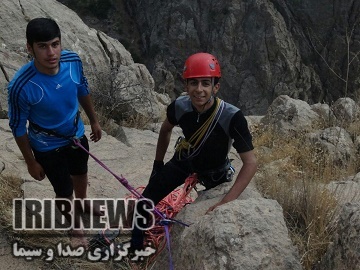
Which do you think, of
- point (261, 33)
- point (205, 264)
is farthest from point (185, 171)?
point (261, 33)

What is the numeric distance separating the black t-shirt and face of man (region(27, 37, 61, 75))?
846 mm

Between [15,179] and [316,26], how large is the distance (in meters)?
42.4

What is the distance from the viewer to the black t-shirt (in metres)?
2.71

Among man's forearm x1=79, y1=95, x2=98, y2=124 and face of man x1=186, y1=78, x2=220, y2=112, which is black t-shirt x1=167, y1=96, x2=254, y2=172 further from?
man's forearm x1=79, y1=95, x2=98, y2=124

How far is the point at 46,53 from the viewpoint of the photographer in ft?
8.87

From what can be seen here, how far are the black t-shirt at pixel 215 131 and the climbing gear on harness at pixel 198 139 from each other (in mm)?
21

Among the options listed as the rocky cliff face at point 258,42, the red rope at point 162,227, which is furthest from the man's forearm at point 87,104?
the rocky cliff face at point 258,42

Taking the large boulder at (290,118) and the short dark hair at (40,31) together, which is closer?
the short dark hair at (40,31)

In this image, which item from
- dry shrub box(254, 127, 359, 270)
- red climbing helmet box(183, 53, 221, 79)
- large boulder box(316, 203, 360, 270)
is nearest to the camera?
large boulder box(316, 203, 360, 270)

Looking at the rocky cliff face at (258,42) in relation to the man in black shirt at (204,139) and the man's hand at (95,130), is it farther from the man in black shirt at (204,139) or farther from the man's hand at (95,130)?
the man in black shirt at (204,139)

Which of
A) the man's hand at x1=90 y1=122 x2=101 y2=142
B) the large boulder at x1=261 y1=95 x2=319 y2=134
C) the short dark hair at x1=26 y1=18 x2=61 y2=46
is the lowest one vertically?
the large boulder at x1=261 y1=95 x2=319 y2=134

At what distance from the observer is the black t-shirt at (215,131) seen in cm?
271

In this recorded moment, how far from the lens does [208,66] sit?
2648 mm

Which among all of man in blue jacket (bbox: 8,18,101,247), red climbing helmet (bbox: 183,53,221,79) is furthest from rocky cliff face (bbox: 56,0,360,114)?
red climbing helmet (bbox: 183,53,221,79)
